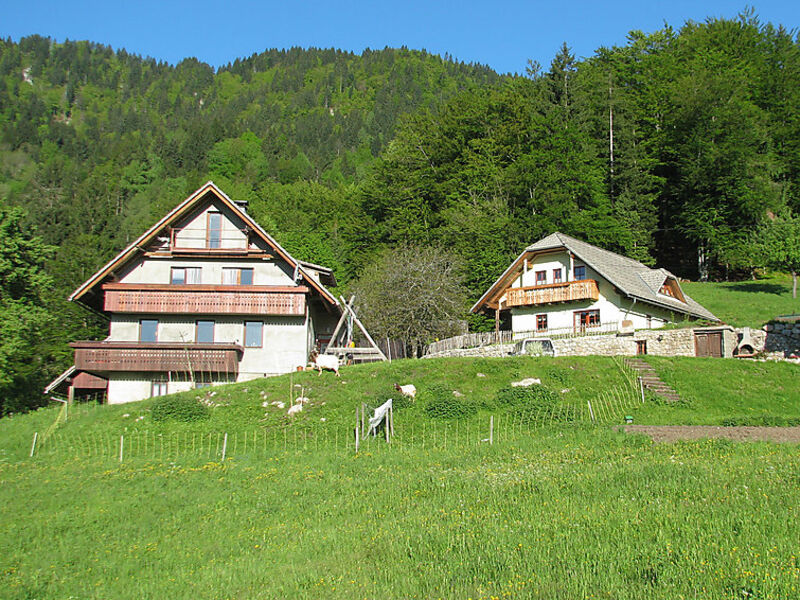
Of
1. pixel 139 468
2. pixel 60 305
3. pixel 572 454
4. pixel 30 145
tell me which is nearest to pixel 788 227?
pixel 572 454

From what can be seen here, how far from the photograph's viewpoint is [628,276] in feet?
154

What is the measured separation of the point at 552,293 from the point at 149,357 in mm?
25374

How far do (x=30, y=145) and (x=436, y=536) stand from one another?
17920 centimetres

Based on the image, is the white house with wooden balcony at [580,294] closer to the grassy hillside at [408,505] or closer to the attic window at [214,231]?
the grassy hillside at [408,505]

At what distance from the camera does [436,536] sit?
526 inches

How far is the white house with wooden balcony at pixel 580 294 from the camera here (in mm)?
44562

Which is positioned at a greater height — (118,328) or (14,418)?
(118,328)

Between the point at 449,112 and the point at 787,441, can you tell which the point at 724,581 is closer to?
the point at 787,441

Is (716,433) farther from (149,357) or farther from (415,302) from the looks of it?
(415,302)

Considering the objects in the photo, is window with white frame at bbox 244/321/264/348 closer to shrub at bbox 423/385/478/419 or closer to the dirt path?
shrub at bbox 423/385/478/419

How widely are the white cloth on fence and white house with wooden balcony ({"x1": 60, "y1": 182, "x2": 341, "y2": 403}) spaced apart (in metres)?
15.0

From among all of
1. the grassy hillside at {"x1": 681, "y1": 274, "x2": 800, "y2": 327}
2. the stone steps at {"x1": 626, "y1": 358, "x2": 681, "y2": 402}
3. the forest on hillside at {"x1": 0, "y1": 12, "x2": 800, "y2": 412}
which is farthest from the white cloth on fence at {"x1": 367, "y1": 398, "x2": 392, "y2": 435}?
the grassy hillside at {"x1": 681, "y1": 274, "x2": 800, "y2": 327}

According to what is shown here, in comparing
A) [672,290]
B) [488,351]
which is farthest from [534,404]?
[672,290]

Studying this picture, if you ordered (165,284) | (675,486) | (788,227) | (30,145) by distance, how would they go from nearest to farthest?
(675,486) → (165,284) → (788,227) → (30,145)
